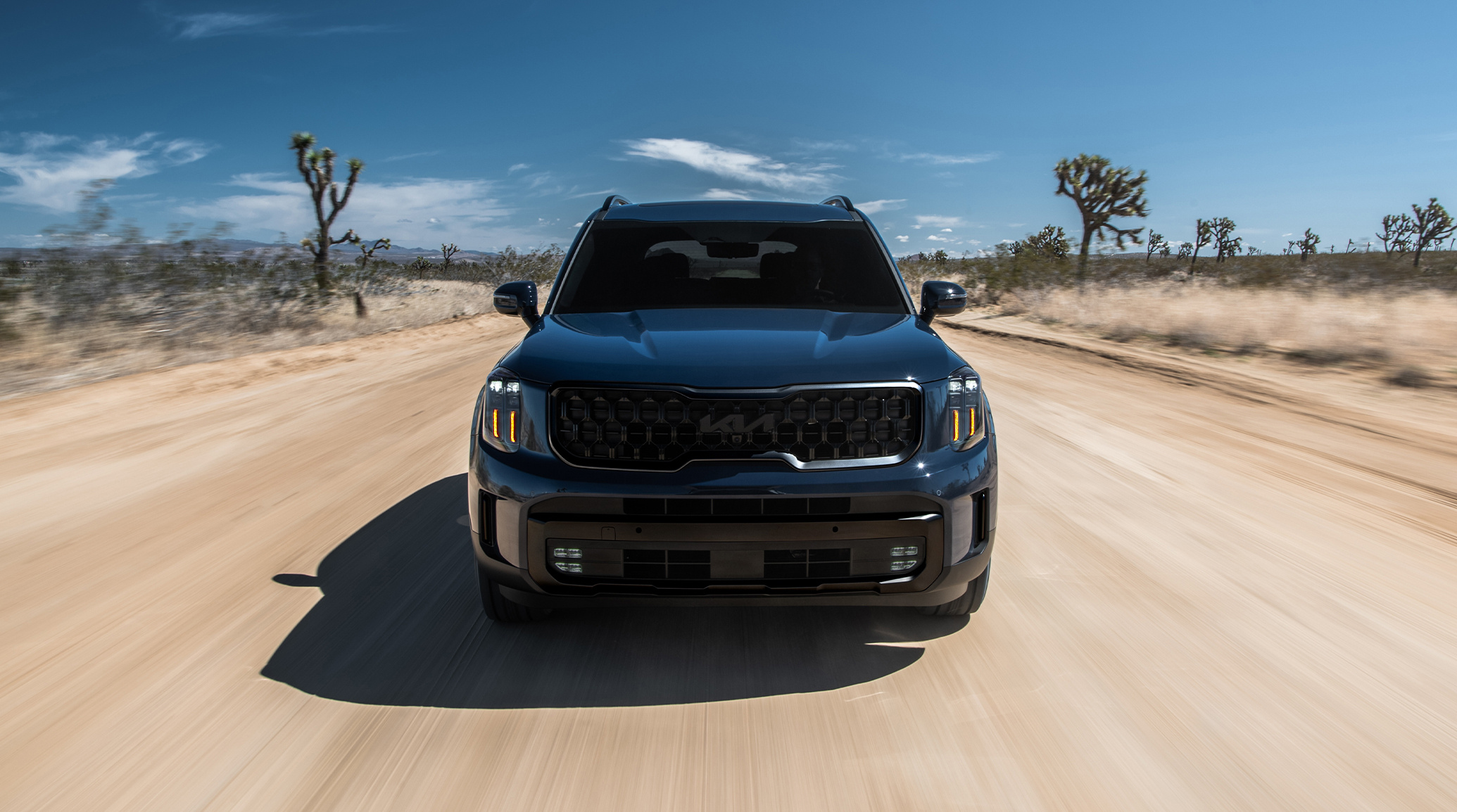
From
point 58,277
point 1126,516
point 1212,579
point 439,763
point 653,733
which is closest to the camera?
point 439,763

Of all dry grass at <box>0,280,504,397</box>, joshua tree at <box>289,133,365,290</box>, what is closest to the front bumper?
dry grass at <box>0,280,504,397</box>

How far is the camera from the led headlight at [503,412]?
2771mm

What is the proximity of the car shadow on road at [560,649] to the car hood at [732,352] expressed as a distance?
0.93 m

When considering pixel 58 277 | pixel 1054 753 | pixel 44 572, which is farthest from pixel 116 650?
pixel 58 277

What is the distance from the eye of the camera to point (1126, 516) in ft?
14.8

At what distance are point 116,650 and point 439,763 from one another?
1560 mm

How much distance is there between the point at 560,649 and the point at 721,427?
1.02 m

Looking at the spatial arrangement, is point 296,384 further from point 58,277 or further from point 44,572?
point 44,572

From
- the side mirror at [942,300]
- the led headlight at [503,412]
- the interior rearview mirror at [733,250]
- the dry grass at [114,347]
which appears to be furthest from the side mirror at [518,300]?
the dry grass at [114,347]

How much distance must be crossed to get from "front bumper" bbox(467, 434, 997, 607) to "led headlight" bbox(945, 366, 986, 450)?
0.09 meters

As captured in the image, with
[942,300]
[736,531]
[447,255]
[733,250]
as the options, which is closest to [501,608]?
[736,531]

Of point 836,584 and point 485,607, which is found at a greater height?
point 836,584

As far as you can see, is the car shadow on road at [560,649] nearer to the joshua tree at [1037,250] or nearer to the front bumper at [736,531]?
the front bumper at [736,531]

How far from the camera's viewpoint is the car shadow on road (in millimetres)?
2691
